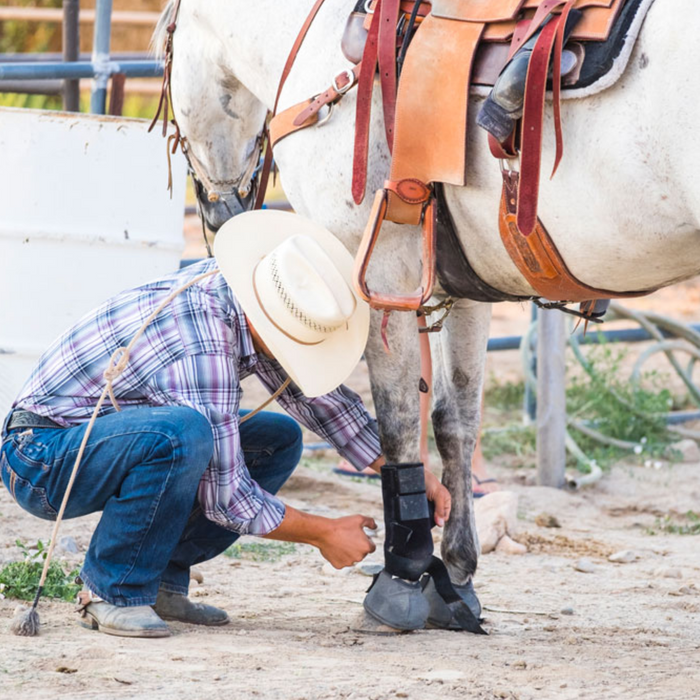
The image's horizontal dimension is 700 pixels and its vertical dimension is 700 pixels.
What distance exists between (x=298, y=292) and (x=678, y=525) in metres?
2.44

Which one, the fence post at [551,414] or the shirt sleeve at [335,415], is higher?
the shirt sleeve at [335,415]

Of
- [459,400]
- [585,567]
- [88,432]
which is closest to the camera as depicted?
[88,432]

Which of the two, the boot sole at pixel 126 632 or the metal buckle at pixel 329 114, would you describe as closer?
the boot sole at pixel 126 632

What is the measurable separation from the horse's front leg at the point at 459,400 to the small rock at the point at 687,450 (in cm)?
236

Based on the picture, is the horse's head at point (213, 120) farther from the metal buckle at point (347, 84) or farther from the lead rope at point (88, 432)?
the lead rope at point (88, 432)

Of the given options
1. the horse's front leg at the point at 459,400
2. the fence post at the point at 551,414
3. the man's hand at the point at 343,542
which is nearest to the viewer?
the man's hand at the point at 343,542

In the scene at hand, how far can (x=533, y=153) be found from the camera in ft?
7.54

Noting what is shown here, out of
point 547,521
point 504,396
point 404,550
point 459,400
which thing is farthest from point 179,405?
point 504,396

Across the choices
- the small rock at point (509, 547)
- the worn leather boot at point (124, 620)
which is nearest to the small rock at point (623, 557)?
the small rock at point (509, 547)

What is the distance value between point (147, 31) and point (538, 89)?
1118 centimetres

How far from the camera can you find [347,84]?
2.64 metres

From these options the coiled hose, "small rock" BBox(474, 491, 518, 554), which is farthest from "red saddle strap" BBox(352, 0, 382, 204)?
the coiled hose

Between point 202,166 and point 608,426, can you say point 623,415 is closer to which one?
point 608,426

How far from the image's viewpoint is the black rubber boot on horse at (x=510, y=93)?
7.48ft
